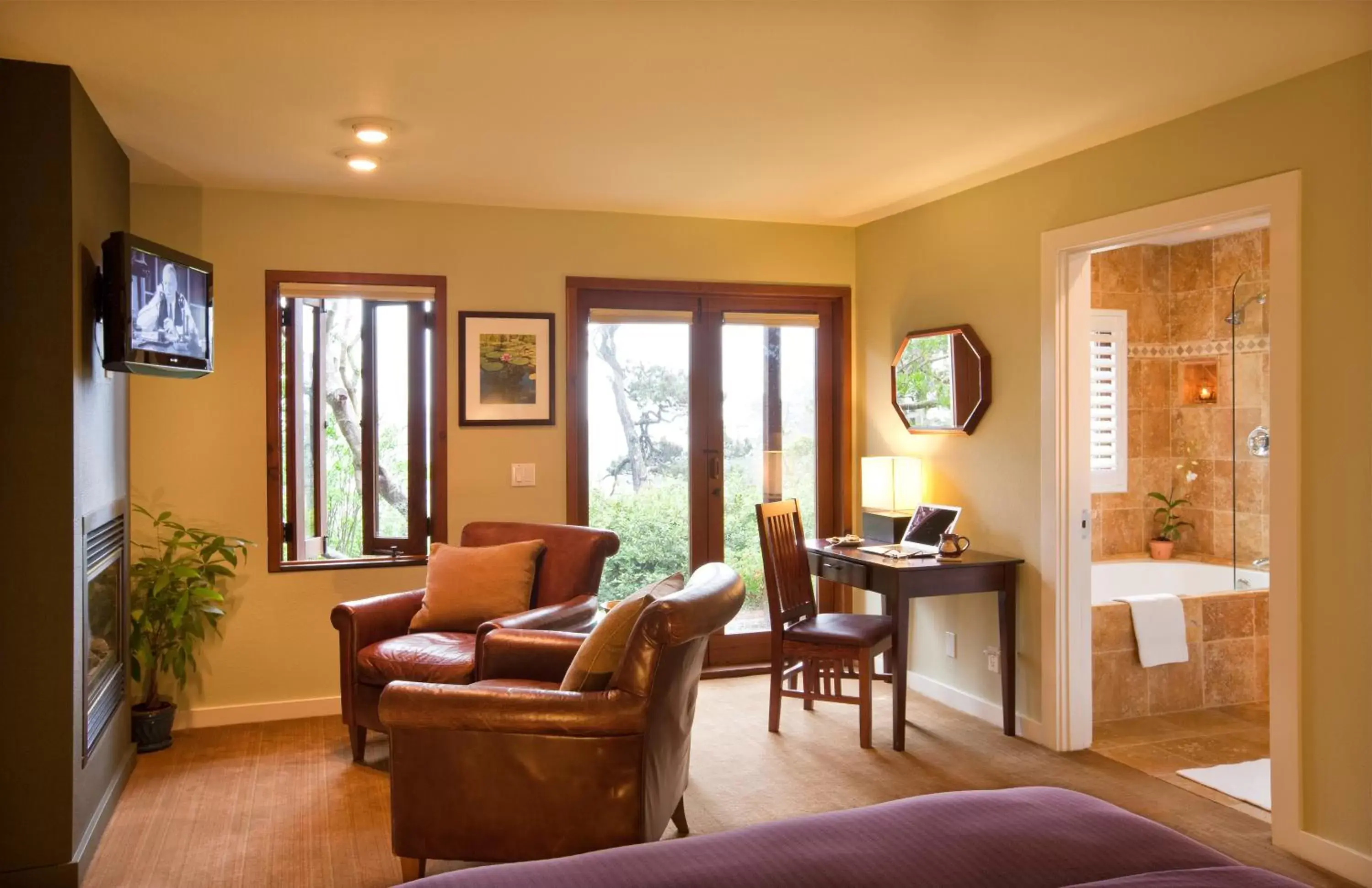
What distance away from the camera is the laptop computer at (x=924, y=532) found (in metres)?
4.77

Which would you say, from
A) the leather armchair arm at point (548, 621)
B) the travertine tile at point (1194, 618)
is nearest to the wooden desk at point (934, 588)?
the travertine tile at point (1194, 618)

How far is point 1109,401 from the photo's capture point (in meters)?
5.99

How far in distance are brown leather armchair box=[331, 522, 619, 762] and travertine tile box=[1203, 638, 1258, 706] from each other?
2.90 meters

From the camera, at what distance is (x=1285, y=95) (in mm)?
3348

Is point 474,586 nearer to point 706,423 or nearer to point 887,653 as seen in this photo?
point 706,423

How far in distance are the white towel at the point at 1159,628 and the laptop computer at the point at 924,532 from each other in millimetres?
840

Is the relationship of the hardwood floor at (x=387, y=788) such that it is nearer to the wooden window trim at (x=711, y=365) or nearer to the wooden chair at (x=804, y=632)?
the wooden chair at (x=804, y=632)

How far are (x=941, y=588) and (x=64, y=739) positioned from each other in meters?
3.27

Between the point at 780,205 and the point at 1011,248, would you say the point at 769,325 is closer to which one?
the point at 780,205

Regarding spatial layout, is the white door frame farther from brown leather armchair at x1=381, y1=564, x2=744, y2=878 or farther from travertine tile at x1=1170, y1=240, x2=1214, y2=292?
brown leather armchair at x1=381, y1=564, x2=744, y2=878

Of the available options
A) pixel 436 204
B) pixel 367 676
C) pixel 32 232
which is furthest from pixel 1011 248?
pixel 32 232

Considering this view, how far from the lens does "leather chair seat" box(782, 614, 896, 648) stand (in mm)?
4402

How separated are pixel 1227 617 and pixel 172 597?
15.8 ft

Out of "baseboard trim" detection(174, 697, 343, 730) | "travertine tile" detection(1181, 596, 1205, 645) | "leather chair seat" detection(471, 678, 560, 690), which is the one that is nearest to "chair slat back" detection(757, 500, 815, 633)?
"leather chair seat" detection(471, 678, 560, 690)
